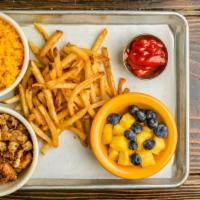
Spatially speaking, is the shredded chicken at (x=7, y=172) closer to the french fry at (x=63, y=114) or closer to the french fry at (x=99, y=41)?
the french fry at (x=63, y=114)

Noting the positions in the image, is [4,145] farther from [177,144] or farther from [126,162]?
[177,144]

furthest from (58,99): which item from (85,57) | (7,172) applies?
(7,172)

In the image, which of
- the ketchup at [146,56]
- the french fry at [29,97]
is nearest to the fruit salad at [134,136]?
the ketchup at [146,56]

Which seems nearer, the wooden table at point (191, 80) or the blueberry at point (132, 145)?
the blueberry at point (132, 145)

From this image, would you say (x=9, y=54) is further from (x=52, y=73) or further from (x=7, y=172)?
(x=7, y=172)

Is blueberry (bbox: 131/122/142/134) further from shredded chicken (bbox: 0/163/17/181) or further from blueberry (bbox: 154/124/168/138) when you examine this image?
shredded chicken (bbox: 0/163/17/181)

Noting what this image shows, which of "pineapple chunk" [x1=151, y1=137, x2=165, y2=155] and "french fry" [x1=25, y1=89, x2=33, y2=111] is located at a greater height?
"french fry" [x1=25, y1=89, x2=33, y2=111]

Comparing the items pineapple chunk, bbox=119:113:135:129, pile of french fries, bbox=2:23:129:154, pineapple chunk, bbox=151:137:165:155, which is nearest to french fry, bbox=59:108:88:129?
pile of french fries, bbox=2:23:129:154
